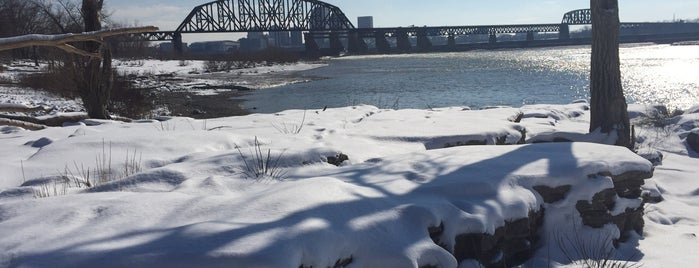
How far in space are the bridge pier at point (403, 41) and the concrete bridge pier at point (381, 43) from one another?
286 cm

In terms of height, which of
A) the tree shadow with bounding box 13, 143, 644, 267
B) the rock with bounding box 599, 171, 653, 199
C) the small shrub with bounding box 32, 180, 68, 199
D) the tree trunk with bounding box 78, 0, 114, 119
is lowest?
the rock with bounding box 599, 171, 653, 199

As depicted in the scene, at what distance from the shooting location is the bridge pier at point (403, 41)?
390 feet

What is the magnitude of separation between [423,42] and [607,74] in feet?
373

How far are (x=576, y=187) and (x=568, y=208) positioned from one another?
0.61 ft

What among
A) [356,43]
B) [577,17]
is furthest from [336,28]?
[577,17]

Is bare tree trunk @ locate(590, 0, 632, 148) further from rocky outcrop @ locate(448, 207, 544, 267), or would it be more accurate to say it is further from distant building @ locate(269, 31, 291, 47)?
distant building @ locate(269, 31, 291, 47)

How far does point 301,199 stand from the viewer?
3.36 m

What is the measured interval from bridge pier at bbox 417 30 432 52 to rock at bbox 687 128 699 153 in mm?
110534

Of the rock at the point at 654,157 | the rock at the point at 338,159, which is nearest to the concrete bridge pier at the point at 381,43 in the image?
the rock at the point at 654,157

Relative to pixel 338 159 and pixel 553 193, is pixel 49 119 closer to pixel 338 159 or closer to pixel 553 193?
pixel 338 159

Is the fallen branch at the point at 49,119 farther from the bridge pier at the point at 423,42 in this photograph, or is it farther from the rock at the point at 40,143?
the bridge pier at the point at 423,42

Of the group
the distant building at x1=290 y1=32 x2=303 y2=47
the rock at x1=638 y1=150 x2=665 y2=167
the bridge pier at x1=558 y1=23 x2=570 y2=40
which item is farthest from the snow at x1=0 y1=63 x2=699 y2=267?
the distant building at x1=290 y1=32 x2=303 y2=47

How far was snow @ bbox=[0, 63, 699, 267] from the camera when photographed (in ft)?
8.96

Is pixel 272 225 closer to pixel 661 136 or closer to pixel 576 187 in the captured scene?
pixel 576 187
